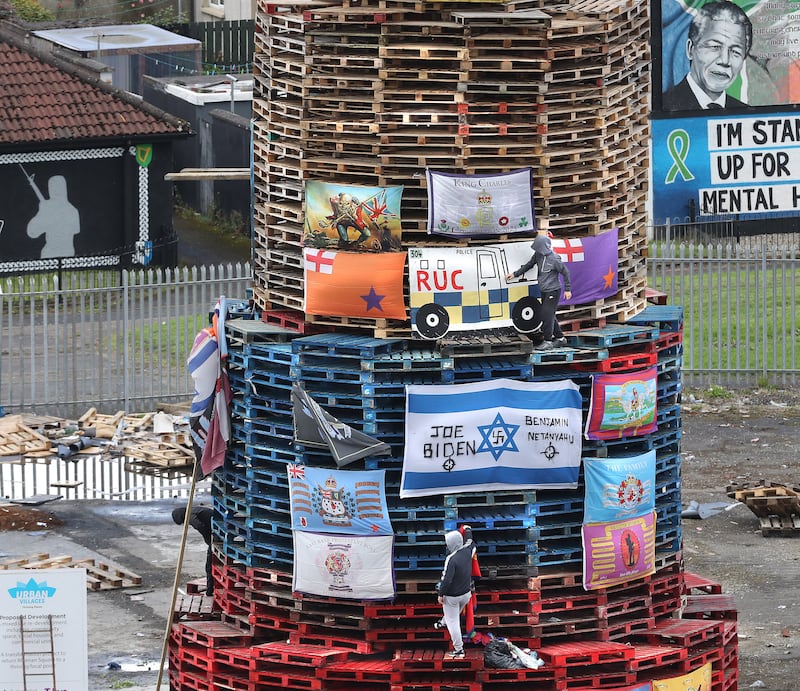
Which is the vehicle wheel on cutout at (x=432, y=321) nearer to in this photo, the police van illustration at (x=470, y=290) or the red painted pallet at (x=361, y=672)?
the police van illustration at (x=470, y=290)

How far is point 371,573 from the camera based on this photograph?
60.1 ft

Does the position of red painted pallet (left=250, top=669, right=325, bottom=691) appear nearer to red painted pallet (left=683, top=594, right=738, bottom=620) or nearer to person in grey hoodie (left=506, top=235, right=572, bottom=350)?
person in grey hoodie (left=506, top=235, right=572, bottom=350)

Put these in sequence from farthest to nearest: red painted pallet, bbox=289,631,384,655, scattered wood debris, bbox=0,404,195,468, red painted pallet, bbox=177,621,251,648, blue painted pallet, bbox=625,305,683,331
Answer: scattered wood debris, bbox=0,404,195,468
blue painted pallet, bbox=625,305,683,331
red painted pallet, bbox=177,621,251,648
red painted pallet, bbox=289,631,384,655

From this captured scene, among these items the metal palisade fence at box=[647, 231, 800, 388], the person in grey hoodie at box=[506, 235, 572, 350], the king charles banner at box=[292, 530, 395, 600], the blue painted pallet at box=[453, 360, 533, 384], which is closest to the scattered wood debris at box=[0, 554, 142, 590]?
the king charles banner at box=[292, 530, 395, 600]

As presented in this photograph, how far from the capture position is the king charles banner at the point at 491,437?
715 inches

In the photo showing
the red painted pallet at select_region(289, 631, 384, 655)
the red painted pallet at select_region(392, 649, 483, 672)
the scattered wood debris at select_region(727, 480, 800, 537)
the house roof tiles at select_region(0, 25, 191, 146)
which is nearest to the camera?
the red painted pallet at select_region(392, 649, 483, 672)

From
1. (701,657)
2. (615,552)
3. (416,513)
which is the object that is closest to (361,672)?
(416,513)

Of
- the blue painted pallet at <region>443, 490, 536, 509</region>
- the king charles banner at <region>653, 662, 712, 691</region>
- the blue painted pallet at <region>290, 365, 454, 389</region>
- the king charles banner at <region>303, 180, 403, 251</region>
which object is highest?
the king charles banner at <region>303, 180, 403, 251</region>

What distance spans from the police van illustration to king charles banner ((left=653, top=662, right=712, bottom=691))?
3724 millimetres

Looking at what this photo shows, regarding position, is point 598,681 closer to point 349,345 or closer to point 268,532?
point 268,532

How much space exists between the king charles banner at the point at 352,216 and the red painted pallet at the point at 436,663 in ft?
13.1

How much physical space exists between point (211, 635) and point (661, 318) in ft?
18.6

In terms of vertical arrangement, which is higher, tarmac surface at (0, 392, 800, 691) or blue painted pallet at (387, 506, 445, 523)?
blue painted pallet at (387, 506, 445, 523)

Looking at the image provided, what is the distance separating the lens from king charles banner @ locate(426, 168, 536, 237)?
1834cm
